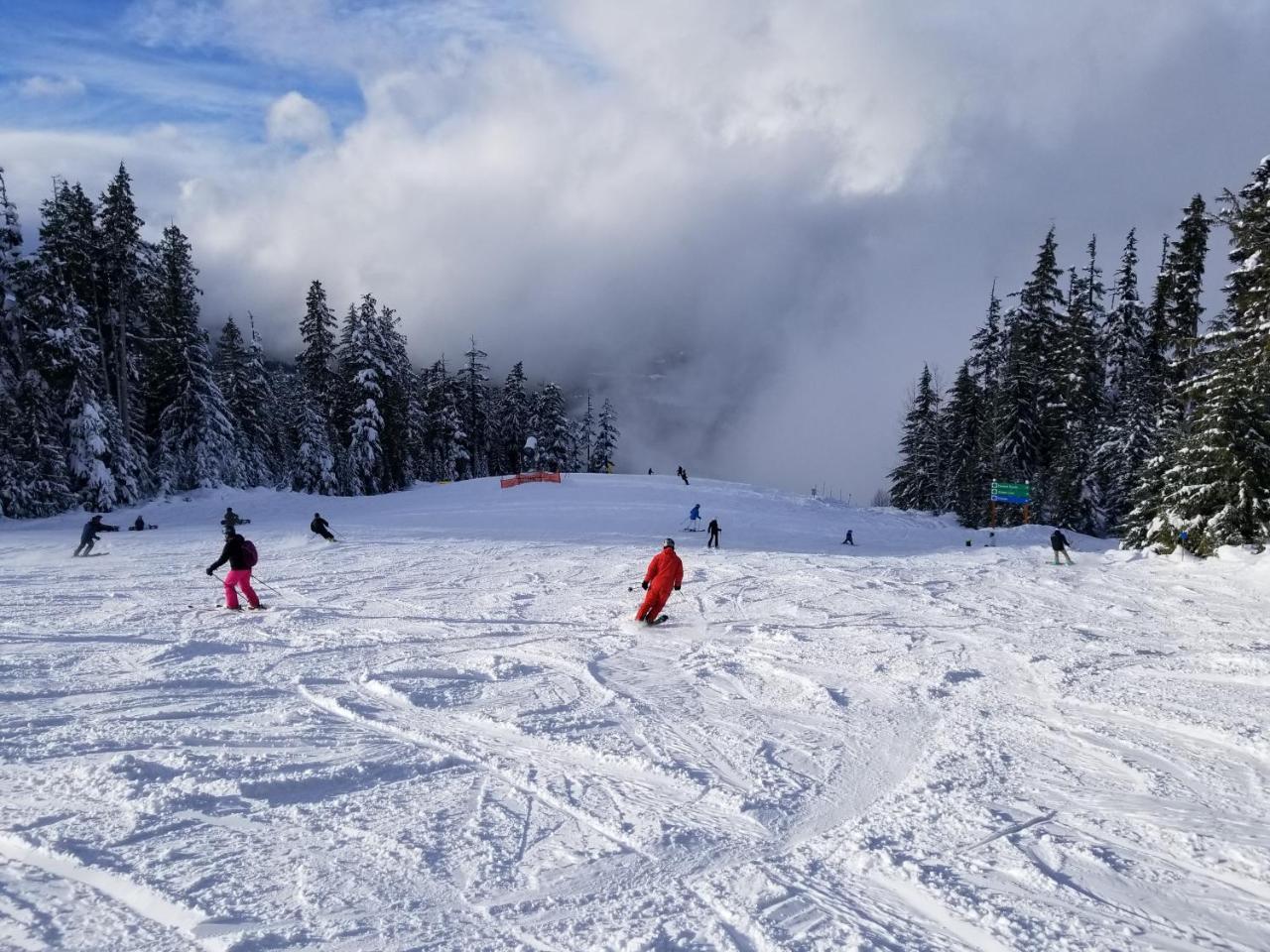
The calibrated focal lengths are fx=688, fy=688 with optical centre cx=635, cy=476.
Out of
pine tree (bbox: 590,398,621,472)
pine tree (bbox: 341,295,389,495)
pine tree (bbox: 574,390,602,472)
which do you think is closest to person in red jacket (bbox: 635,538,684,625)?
pine tree (bbox: 341,295,389,495)

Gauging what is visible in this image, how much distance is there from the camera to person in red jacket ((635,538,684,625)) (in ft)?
40.0

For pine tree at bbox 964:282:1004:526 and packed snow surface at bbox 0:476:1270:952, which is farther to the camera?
pine tree at bbox 964:282:1004:526

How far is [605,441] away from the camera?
69.2 meters

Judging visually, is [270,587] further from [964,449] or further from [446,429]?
[446,429]

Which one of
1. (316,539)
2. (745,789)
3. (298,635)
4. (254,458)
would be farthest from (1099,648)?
(254,458)

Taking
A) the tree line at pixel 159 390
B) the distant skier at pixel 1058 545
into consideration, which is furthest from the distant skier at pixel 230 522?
the distant skier at pixel 1058 545

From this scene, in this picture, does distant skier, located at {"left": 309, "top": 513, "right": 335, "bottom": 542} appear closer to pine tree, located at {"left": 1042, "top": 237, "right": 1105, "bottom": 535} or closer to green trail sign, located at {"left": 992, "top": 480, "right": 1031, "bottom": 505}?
green trail sign, located at {"left": 992, "top": 480, "right": 1031, "bottom": 505}

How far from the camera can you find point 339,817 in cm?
494

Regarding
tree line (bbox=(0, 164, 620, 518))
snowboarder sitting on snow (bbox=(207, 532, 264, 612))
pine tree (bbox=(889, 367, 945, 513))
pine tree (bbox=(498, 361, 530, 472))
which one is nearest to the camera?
snowboarder sitting on snow (bbox=(207, 532, 264, 612))

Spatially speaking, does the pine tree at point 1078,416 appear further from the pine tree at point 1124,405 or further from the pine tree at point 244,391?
the pine tree at point 244,391

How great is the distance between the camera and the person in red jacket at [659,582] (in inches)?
480

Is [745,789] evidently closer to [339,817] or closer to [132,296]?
[339,817]

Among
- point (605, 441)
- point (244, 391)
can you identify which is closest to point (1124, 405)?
point (605, 441)

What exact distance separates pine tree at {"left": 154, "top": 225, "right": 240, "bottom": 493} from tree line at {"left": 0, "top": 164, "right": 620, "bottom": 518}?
75 millimetres
